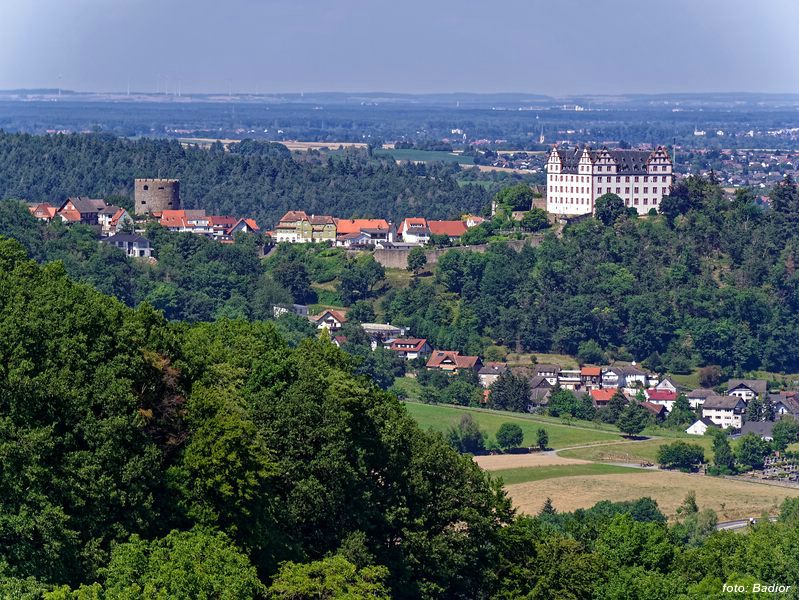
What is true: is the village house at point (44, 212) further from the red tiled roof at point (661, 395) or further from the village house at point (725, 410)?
A: the village house at point (725, 410)

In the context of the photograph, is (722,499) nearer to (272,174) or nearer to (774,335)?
(774,335)

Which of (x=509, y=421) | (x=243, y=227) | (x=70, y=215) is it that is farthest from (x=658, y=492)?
(x=243, y=227)

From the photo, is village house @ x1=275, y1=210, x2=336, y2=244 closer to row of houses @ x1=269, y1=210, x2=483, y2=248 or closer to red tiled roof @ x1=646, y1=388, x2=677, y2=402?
row of houses @ x1=269, y1=210, x2=483, y2=248

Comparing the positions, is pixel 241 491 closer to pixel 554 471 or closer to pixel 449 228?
pixel 554 471

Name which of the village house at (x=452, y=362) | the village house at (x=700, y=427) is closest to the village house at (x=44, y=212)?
the village house at (x=452, y=362)

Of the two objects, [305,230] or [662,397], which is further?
[305,230]

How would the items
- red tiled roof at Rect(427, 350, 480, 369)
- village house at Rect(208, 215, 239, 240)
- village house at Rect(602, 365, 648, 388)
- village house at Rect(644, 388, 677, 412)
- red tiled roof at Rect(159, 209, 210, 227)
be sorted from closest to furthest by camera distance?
village house at Rect(644, 388, 677, 412)
village house at Rect(602, 365, 648, 388)
red tiled roof at Rect(427, 350, 480, 369)
red tiled roof at Rect(159, 209, 210, 227)
village house at Rect(208, 215, 239, 240)

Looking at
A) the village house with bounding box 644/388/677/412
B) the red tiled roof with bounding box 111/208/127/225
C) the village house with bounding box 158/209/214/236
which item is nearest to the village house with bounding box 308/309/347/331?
the village house with bounding box 644/388/677/412
